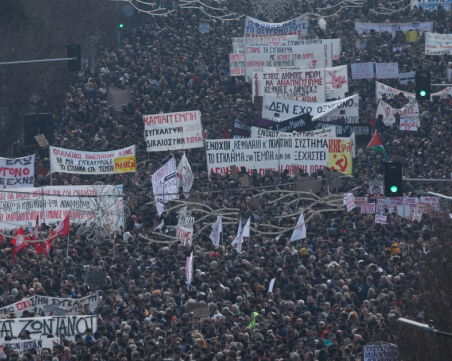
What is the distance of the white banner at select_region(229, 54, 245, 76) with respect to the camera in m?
42.8

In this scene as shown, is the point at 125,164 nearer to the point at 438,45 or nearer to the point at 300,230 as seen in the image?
the point at 300,230

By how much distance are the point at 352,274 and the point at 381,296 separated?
1.73m

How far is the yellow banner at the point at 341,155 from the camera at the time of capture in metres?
29.9

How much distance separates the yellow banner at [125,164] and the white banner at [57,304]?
10557 mm

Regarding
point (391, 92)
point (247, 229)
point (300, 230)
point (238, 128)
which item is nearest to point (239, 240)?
point (247, 229)

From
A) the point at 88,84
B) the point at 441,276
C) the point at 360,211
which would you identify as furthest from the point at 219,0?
the point at 441,276

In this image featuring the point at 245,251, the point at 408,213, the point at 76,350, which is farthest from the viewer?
the point at 408,213

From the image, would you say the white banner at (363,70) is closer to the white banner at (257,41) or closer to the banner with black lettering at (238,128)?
the white banner at (257,41)

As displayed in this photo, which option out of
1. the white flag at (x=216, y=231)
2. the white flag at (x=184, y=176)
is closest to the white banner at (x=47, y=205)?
the white flag at (x=184, y=176)

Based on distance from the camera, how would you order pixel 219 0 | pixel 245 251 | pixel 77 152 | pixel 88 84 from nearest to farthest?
pixel 245 251 < pixel 77 152 < pixel 88 84 < pixel 219 0

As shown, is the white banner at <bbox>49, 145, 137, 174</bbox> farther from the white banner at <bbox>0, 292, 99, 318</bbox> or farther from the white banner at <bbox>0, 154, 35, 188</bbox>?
the white banner at <bbox>0, 292, 99, 318</bbox>

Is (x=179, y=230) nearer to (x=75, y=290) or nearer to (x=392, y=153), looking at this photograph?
(x=75, y=290)

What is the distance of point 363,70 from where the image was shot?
41000 mm

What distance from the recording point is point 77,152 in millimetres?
30797
